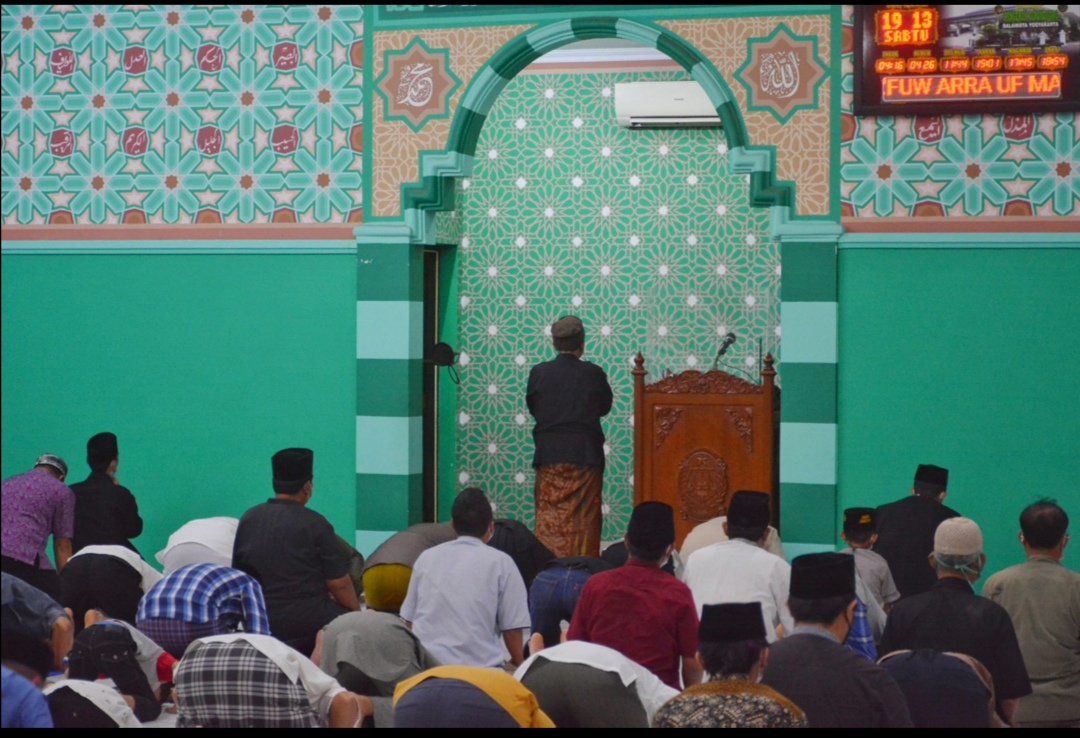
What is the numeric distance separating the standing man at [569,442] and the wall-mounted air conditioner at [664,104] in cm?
196

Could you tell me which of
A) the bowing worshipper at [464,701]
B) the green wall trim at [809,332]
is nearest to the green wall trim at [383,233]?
the green wall trim at [809,332]

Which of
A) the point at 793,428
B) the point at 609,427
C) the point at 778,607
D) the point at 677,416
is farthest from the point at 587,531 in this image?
the point at 778,607

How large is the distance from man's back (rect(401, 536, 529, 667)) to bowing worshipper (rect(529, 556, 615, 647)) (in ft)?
0.53

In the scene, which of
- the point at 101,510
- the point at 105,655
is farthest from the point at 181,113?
the point at 105,655

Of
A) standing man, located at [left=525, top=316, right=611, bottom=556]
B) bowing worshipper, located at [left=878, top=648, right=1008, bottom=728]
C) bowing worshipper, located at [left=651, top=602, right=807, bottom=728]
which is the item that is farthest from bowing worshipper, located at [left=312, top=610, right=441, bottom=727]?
standing man, located at [left=525, top=316, right=611, bottom=556]

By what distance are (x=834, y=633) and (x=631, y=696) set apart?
581mm

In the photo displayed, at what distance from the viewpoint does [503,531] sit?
5508mm

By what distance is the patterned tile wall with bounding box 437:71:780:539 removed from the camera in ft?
27.2

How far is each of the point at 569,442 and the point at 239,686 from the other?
3272 mm

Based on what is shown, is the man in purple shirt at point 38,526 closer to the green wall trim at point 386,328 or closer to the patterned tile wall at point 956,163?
the green wall trim at point 386,328

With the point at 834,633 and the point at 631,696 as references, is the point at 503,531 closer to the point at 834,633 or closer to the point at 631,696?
the point at 631,696

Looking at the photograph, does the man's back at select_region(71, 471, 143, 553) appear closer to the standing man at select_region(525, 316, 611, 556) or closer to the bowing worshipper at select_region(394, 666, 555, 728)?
the standing man at select_region(525, 316, 611, 556)

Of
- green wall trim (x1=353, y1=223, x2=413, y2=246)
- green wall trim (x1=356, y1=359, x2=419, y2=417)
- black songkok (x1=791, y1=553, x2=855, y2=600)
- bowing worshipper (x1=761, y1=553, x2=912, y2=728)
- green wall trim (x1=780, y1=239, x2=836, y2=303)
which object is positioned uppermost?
green wall trim (x1=353, y1=223, x2=413, y2=246)

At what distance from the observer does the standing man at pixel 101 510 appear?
6152mm
